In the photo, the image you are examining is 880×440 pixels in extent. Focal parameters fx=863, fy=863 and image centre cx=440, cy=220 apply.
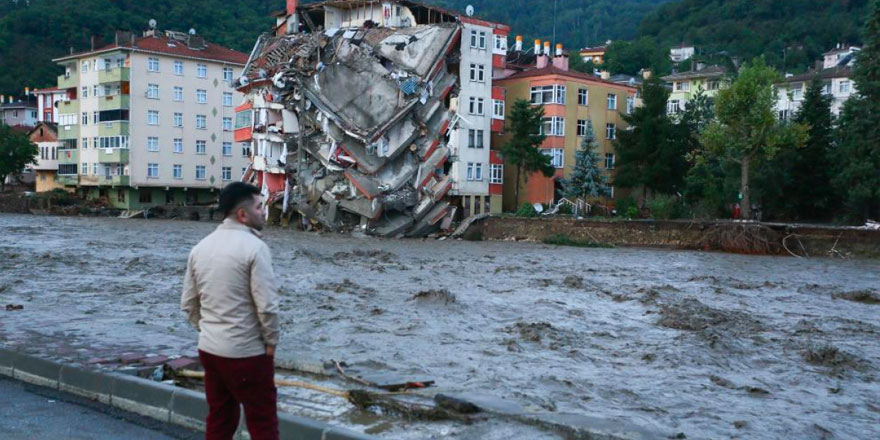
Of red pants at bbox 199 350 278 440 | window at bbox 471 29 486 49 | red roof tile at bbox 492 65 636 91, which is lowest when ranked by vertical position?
red pants at bbox 199 350 278 440

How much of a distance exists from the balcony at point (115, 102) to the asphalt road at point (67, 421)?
73.6m

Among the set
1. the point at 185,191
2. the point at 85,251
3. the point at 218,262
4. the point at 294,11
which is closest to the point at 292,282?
the point at 85,251

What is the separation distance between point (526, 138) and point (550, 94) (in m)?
6.91

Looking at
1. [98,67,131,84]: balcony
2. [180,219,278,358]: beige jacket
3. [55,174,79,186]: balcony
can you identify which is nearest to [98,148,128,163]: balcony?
[55,174,79,186]: balcony

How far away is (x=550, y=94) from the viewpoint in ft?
210

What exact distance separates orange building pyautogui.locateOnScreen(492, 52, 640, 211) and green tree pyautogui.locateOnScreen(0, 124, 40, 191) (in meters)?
52.7

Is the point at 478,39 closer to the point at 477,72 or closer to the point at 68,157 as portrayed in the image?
the point at 477,72

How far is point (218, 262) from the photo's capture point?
580cm

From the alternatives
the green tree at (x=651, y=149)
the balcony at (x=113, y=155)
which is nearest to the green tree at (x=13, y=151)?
the balcony at (x=113, y=155)

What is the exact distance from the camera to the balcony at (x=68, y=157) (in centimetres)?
8425

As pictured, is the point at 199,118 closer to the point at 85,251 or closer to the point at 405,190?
the point at 405,190

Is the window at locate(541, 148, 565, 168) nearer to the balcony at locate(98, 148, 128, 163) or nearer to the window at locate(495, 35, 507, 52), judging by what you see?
the window at locate(495, 35, 507, 52)

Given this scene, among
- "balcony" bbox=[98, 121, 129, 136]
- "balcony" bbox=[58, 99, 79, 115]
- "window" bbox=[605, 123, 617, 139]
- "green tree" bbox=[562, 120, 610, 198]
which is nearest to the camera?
"green tree" bbox=[562, 120, 610, 198]

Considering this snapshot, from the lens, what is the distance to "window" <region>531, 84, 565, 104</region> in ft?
209
